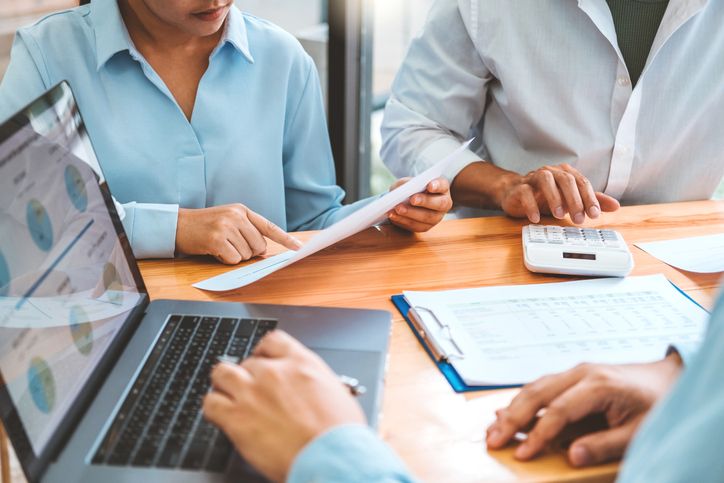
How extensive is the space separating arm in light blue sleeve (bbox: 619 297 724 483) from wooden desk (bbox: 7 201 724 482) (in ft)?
0.60

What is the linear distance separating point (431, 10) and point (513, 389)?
1027 mm

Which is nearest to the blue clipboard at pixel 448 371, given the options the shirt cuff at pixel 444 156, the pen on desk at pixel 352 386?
the pen on desk at pixel 352 386

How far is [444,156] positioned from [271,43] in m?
0.41

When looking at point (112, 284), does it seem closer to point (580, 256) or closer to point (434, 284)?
point (434, 284)

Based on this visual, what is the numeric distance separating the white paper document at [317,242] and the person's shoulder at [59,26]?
1.82 feet

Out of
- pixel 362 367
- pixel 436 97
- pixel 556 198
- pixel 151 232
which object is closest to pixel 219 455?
pixel 362 367

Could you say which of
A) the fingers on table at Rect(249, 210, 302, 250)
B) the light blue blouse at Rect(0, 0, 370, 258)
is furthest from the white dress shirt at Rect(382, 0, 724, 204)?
the fingers on table at Rect(249, 210, 302, 250)

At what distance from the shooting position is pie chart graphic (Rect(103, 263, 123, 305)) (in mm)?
853

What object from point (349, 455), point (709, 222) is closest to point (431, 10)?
point (709, 222)

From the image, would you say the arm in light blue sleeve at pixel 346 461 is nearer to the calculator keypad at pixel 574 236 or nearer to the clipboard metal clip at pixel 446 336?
the clipboard metal clip at pixel 446 336

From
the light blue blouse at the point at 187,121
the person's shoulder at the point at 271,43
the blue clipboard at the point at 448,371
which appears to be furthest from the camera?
the person's shoulder at the point at 271,43

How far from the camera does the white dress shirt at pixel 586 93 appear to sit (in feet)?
4.67

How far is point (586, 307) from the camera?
953 millimetres

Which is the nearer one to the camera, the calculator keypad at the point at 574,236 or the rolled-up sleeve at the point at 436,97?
the calculator keypad at the point at 574,236
